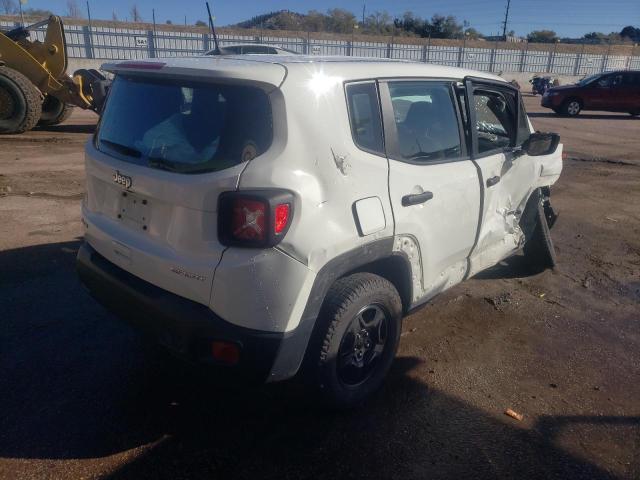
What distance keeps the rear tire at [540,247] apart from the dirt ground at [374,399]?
211mm

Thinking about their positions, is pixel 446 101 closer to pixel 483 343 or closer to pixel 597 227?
pixel 483 343

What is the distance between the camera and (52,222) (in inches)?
231

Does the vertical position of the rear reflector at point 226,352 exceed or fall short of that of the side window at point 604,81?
it falls short

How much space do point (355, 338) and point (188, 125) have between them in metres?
1.41

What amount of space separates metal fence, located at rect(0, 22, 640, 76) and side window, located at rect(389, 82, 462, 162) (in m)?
21.2

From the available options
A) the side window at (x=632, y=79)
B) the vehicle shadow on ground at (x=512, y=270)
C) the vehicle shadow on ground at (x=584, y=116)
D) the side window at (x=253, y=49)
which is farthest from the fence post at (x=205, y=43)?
the vehicle shadow on ground at (x=512, y=270)

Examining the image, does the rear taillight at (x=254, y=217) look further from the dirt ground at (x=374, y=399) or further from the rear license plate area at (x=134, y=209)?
the dirt ground at (x=374, y=399)

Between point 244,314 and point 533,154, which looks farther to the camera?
point 533,154

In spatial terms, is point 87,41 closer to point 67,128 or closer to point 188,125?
point 67,128

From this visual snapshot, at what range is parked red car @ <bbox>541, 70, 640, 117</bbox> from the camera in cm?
2062

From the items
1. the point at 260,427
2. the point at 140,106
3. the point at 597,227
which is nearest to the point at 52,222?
the point at 140,106

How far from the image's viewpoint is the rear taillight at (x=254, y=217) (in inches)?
88.7

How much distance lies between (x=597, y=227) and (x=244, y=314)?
18.9 feet

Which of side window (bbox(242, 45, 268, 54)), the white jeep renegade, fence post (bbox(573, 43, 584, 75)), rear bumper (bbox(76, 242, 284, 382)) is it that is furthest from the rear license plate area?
fence post (bbox(573, 43, 584, 75))
